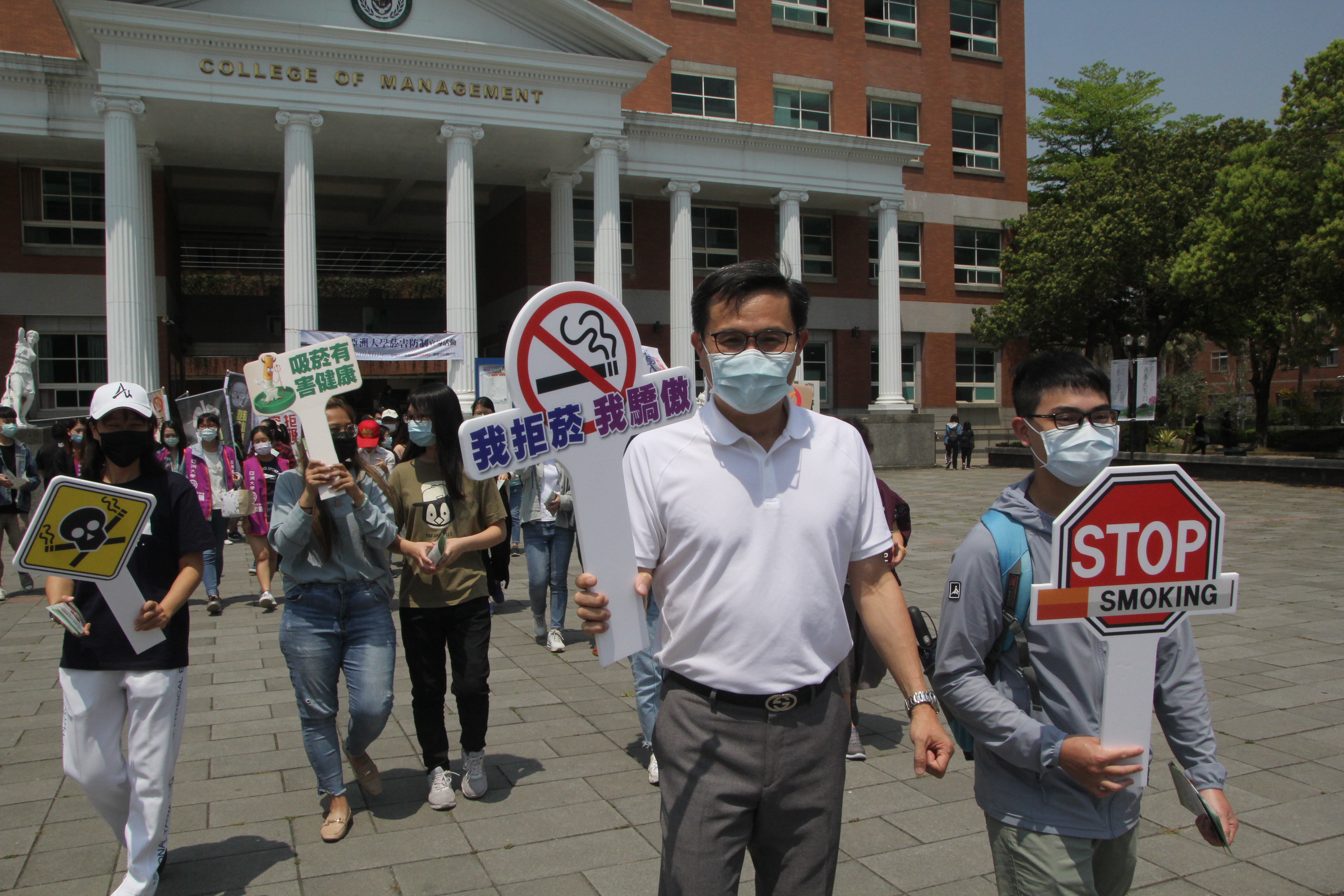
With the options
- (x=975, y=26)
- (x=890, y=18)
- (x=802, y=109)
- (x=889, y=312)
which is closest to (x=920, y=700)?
(x=889, y=312)

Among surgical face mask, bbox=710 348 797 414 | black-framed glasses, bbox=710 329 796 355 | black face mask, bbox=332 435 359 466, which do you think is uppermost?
black-framed glasses, bbox=710 329 796 355

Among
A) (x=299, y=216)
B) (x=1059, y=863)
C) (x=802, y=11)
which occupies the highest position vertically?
(x=802, y=11)

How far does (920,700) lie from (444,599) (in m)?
2.85

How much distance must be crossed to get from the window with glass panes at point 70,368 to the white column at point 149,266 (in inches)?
61.0

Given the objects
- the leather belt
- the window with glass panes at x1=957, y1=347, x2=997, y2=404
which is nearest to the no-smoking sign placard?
the leather belt

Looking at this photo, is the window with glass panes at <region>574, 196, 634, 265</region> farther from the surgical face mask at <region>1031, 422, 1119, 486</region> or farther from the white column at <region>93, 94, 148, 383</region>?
the surgical face mask at <region>1031, 422, 1119, 486</region>

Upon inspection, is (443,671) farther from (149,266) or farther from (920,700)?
(149,266)

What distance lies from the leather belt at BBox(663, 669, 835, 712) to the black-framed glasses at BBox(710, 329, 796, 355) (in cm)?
85

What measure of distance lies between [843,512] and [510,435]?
0.95 meters

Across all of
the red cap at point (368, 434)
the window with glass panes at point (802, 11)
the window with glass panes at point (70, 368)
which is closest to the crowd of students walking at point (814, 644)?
the red cap at point (368, 434)

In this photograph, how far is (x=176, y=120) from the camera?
2141cm

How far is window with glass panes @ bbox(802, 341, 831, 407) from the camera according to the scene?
102 ft

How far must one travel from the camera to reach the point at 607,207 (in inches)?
931

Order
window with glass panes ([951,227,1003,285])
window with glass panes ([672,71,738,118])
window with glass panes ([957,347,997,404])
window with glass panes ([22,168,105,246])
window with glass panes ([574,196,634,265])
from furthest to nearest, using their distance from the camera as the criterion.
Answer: window with glass panes ([957,347,997,404]), window with glass panes ([951,227,1003,285]), window with glass panes ([672,71,738,118]), window with glass panes ([574,196,634,265]), window with glass panes ([22,168,105,246])
